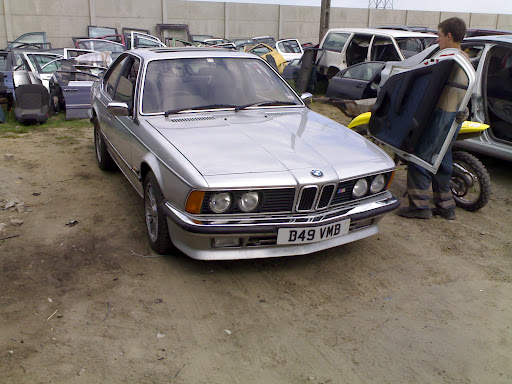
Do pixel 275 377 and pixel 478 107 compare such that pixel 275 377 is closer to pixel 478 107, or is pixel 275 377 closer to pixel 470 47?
pixel 478 107

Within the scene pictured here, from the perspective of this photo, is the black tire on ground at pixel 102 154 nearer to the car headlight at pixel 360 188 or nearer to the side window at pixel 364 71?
the car headlight at pixel 360 188

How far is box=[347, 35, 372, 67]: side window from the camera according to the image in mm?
12227

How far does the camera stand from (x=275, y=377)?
2854mm

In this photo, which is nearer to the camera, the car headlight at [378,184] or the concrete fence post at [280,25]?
the car headlight at [378,184]

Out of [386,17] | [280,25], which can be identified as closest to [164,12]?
[280,25]

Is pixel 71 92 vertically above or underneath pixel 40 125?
above

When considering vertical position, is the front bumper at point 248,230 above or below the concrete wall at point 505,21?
below

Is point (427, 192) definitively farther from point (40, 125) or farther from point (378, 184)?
point (40, 125)

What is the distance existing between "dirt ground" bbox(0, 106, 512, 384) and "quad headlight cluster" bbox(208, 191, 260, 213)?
62 centimetres

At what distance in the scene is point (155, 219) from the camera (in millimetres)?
4184

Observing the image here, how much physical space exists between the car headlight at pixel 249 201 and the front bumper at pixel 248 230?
0.22 ft

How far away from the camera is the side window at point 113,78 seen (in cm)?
573

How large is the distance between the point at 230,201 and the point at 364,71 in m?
7.40

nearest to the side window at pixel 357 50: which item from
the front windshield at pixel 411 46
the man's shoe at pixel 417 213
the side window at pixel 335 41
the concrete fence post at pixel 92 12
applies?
the side window at pixel 335 41
